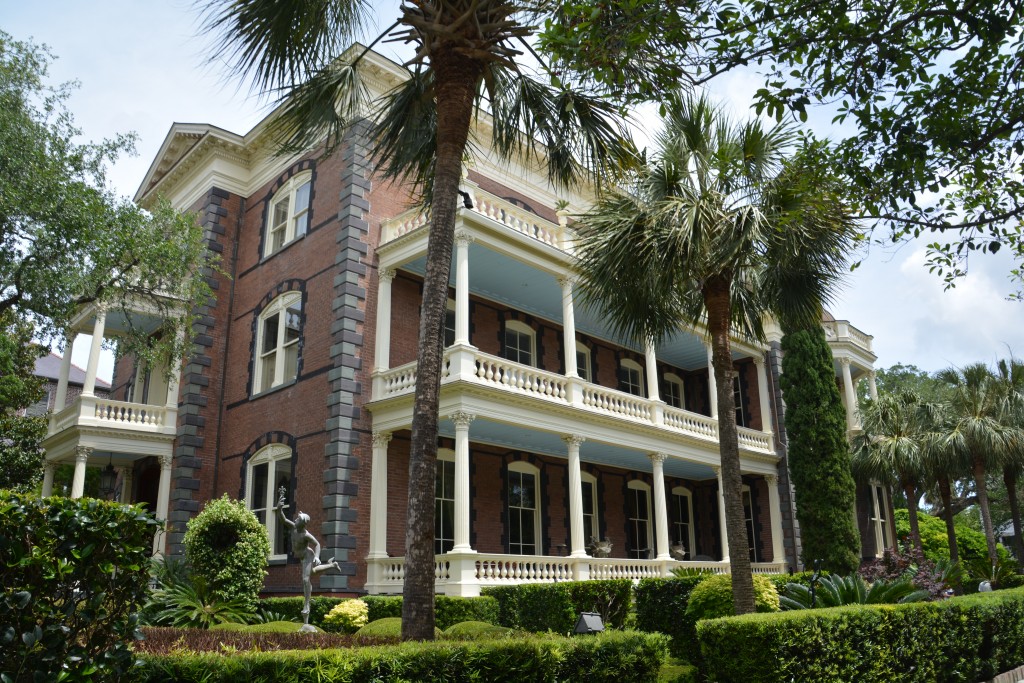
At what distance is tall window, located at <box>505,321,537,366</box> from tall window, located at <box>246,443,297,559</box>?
21.4 ft

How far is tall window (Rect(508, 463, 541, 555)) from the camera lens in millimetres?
21031

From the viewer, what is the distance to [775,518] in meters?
26.2

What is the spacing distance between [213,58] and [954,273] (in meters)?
9.19

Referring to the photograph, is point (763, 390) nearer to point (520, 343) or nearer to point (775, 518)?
point (775, 518)

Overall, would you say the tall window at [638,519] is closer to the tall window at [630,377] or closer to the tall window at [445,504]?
the tall window at [630,377]

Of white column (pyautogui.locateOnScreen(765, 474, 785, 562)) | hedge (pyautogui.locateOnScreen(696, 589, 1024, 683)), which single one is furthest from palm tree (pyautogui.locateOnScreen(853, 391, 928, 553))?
hedge (pyautogui.locateOnScreen(696, 589, 1024, 683))

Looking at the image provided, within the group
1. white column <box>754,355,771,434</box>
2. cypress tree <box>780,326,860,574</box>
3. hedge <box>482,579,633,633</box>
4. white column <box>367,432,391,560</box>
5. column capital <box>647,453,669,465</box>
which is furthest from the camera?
white column <box>754,355,771,434</box>

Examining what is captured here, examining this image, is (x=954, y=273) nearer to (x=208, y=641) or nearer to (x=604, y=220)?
(x=604, y=220)

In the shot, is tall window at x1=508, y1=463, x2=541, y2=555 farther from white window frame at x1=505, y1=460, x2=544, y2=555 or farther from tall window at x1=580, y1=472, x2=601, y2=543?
tall window at x1=580, y1=472, x2=601, y2=543

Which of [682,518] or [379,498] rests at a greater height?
[682,518]

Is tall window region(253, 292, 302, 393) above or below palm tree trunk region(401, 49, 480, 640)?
above

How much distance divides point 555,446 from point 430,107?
1205 cm

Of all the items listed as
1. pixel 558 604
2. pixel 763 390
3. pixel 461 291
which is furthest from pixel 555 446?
pixel 763 390

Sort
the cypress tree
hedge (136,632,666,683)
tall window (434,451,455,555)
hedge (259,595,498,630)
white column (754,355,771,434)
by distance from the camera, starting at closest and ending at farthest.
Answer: hedge (136,632,666,683) → hedge (259,595,498,630) → tall window (434,451,455,555) → the cypress tree → white column (754,355,771,434)
